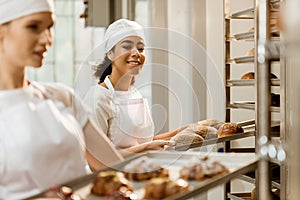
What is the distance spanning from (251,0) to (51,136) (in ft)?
2.14

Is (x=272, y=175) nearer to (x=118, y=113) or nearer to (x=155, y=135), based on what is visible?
(x=155, y=135)

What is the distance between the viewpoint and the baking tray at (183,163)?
3.28 feet

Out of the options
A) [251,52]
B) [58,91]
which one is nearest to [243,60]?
[251,52]

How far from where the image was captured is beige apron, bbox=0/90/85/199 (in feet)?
2.92

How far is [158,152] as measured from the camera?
1.14 metres

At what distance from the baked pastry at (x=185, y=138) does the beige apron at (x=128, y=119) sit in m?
0.07

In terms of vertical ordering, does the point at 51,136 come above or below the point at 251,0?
below

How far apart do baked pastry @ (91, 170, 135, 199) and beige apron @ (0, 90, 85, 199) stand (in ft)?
0.31

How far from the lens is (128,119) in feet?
3.51

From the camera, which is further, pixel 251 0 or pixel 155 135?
pixel 251 0

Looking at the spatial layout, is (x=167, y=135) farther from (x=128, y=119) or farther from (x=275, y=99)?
(x=275, y=99)

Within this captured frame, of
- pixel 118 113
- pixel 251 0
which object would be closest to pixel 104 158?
pixel 118 113

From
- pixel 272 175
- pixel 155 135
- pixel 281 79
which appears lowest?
pixel 272 175

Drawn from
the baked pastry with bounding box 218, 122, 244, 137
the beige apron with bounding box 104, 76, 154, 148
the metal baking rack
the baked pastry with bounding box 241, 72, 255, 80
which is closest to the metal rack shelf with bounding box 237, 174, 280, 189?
the metal baking rack
